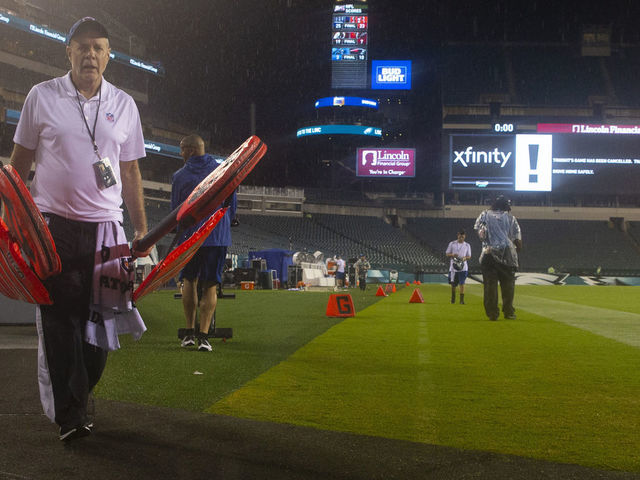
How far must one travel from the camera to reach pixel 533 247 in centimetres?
5266

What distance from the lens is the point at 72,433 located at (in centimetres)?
313

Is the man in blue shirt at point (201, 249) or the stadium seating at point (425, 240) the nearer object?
the man in blue shirt at point (201, 249)

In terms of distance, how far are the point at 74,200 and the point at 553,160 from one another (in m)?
49.0

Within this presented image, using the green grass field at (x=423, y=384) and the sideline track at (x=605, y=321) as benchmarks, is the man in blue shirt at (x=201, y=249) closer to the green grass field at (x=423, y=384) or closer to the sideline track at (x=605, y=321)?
the green grass field at (x=423, y=384)

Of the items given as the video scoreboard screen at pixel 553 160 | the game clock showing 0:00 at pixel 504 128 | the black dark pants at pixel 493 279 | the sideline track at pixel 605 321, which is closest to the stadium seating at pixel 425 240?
the video scoreboard screen at pixel 553 160

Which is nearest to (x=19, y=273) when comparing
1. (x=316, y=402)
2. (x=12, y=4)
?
(x=316, y=402)

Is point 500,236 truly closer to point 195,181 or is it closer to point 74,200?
point 195,181

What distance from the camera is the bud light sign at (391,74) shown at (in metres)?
56.9

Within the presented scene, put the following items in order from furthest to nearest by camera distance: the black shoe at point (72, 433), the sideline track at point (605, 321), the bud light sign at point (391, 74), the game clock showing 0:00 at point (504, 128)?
the bud light sign at point (391, 74), the game clock showing 0:00 at point (504, 128), the sideline track at point (605, 321), the black shoe at point (72, 433)

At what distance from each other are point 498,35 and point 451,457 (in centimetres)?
6275

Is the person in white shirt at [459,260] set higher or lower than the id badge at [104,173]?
lower

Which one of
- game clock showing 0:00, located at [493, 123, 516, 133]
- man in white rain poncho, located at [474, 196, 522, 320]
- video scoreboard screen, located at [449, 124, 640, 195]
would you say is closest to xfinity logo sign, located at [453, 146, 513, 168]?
video scoreboard screen, located at [449, 124, 640, 195]

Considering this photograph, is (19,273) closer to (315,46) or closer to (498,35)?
(315,46)

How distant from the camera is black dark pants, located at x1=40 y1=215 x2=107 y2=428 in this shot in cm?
315
